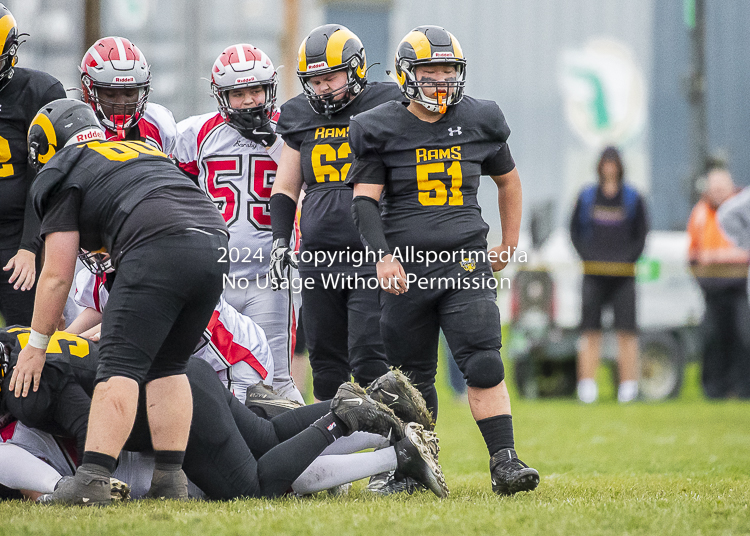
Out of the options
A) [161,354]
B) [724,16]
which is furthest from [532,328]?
[161,354]

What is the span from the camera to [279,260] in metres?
5.18

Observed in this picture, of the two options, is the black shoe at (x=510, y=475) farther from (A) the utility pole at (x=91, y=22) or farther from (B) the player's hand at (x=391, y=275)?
(A) the utility pole at (x=91, y=22)

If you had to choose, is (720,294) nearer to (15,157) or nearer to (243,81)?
(243,81)

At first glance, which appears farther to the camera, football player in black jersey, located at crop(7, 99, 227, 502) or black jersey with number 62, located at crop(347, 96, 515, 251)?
black jersey with number 62, located at crop(347, 96, 515, 251)

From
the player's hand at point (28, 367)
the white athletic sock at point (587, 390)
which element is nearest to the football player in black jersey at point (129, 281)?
the player's hand at point (28, 367)

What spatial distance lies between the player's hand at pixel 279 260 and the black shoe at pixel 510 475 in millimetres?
1464

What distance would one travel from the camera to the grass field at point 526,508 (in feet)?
11.2

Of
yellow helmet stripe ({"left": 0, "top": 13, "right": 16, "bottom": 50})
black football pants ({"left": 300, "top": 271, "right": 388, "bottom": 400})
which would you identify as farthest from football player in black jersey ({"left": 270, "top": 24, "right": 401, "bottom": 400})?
yellow helmet stripe ({"left": 0, "top": 13, "right": 16, "bottom": 50})

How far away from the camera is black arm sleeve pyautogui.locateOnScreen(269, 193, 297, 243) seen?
17.3 ft

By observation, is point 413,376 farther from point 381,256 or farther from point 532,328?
point 532,328

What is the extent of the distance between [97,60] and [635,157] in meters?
8.33

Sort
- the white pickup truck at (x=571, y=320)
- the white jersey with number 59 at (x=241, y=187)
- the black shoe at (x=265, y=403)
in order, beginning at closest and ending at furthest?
1. the black shoe at (x=265, y=403)
2. the white jersey with number 59 at (x=241, y=187)
3. the white pickup truck at (x=571, y=320)

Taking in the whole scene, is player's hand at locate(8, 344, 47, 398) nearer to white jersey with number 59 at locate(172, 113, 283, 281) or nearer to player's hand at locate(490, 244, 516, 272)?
white jersey with number 59 at locate(172, 113, 283, 281)

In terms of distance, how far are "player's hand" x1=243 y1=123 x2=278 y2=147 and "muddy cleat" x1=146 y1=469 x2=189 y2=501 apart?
206 centimetres
